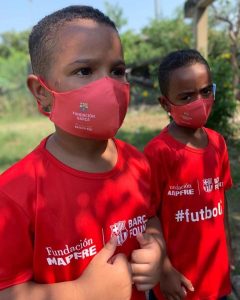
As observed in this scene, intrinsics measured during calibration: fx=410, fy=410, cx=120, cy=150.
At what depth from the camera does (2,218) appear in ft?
3.99

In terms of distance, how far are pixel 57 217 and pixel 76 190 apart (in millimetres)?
111

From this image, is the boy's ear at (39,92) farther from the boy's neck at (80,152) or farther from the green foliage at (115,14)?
the green foliage at (115,14)

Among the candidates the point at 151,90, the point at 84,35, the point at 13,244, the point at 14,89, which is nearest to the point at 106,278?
the point at 13,244

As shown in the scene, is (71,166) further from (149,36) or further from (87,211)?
(149,36)

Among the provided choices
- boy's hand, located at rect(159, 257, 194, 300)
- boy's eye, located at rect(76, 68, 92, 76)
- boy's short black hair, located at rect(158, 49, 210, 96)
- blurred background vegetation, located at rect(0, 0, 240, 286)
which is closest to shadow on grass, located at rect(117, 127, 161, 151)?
blurred background vegetation, located at rect(0, 0, 240, 286)

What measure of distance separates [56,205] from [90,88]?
15.7 inches

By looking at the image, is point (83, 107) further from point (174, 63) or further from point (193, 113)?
point (174, 63)

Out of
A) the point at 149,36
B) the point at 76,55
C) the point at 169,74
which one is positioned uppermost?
the point at 76,55

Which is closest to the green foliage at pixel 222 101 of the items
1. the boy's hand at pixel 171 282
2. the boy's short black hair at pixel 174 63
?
the boy's short black hair at pixel 174 63

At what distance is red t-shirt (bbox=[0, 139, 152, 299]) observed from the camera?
1.23 m

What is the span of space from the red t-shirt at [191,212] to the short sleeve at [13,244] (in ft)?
3.09

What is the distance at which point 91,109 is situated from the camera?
1.41 m

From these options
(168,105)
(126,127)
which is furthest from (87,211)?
(126,127)

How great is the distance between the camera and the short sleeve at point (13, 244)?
1208 mm
